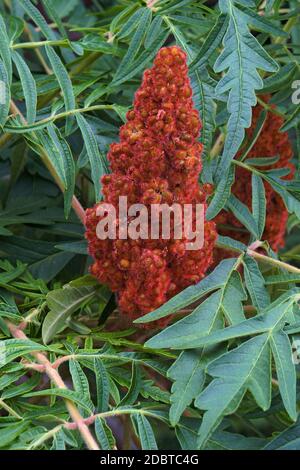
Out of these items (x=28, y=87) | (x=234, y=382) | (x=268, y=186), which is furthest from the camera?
(x=268, y=186)

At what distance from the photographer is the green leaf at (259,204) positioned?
3.24ft

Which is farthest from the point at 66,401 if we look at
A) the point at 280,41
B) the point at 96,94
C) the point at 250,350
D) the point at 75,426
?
the point at 280,41

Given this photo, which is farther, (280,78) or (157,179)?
(280,78)

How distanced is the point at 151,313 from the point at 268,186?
0.32 meters

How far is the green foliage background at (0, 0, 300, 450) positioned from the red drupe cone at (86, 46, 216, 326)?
0.11 ft

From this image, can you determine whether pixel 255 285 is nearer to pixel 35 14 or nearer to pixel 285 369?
pixel 285 369

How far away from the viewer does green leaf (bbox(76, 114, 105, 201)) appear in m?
0.98

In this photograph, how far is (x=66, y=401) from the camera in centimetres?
83

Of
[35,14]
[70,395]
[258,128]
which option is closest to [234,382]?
[70,395]

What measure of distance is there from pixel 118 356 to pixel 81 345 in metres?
0.13

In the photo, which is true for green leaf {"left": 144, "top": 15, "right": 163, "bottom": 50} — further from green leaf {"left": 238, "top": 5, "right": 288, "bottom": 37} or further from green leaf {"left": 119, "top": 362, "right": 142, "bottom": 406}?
green leaf {"left": 119, "top": 362, "right": 142, "bottom": 406}

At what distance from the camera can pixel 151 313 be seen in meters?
0.85

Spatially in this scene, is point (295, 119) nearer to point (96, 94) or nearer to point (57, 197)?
point (96, 94)

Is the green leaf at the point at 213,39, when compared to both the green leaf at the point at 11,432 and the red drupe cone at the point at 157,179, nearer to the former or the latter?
the red drupe cone at the point at 157,179
